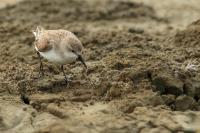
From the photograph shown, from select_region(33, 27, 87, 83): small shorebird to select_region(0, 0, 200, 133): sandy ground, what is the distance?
45 cm

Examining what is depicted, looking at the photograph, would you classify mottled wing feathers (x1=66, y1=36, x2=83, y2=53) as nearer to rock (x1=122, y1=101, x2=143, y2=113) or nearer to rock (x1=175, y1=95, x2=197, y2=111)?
rock (x1=122, y1=101, x2=143, y2=113)

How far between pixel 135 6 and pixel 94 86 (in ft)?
23.9

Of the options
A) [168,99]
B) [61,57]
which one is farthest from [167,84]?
[61,57]

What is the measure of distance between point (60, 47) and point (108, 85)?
82 centimetres

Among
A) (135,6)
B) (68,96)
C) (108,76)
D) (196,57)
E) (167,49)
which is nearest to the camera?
(68,96)

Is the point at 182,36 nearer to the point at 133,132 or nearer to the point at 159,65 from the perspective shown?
the point at 159,65

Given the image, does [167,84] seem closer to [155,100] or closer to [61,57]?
[155,100]

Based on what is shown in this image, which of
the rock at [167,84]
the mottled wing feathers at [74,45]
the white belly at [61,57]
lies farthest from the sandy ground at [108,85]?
the mottled wing feathers at [74,45]

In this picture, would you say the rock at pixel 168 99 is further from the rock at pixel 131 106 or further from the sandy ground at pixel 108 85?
the rock at pixel 131 106

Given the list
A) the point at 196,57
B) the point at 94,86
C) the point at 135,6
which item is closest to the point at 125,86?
the point at 94,86

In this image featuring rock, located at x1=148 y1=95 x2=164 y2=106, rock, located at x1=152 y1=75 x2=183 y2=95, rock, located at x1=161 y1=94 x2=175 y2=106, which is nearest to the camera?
rock, located at x1=148 y1=95 x2=164 y2=106

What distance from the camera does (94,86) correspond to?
957 cm

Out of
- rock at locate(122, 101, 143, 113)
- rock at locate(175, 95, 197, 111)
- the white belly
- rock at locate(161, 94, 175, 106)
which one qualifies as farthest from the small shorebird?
rock at locate(175, 95, 197, 111)

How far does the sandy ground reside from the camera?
27.8 feet
